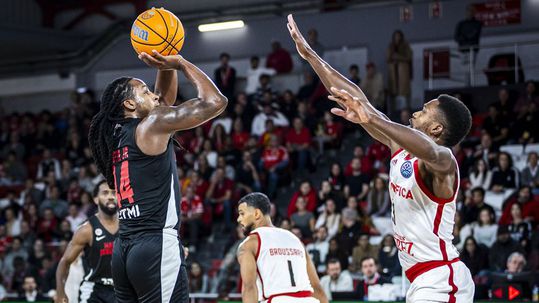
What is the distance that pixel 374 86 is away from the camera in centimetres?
2039

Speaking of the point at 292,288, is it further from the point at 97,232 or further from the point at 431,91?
the point at 431,91

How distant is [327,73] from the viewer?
6816 mm

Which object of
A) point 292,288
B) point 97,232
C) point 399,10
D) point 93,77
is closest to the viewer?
point 292,288

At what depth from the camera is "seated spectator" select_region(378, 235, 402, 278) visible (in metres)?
13.9

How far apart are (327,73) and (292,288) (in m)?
2.07

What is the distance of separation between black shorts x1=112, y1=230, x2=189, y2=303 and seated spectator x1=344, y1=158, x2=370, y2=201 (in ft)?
34.6

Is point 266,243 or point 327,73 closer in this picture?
point 327,73

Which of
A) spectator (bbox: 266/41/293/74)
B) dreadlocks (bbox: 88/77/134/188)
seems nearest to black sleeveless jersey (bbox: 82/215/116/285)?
dreadlocks (bbox: 88/77/134/188)

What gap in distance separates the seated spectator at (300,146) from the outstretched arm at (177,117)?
12.8m

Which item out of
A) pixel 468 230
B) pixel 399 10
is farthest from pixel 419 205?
pixel 399 10

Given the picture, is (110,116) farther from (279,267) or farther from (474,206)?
(474,206)

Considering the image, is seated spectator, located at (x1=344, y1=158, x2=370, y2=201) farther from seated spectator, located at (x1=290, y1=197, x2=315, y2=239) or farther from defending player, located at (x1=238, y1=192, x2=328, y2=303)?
defending player, located at (x1=238, y1=192, x2=328, y2=303)

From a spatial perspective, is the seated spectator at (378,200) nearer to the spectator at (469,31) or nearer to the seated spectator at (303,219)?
the seated spectator at (303,219)

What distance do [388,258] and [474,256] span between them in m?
1.36
